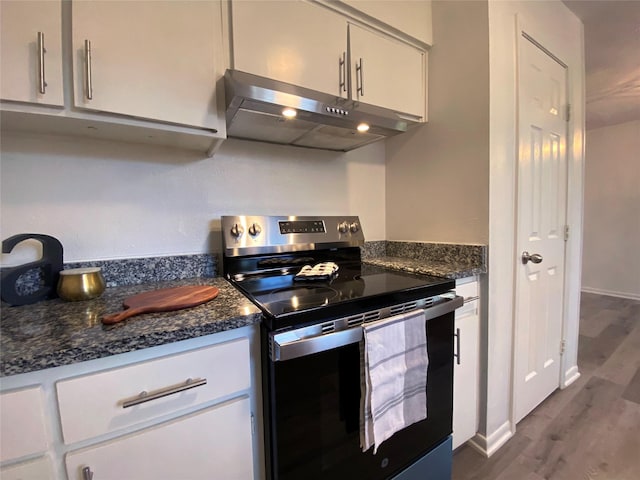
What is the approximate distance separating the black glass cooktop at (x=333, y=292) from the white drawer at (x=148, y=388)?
151mm

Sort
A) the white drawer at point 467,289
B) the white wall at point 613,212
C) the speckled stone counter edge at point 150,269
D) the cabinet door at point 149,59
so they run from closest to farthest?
the cabinet door at point 149,59
the speckled stone counter edge at point 150,269
the white drawer at point 467,289
the white wall at point 613,212

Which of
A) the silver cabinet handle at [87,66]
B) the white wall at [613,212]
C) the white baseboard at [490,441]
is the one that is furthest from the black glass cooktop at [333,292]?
the white wall at [613,212]

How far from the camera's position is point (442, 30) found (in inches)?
57.5

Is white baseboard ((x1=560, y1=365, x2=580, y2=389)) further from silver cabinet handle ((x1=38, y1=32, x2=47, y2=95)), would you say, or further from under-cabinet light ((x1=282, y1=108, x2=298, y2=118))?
silver cabinet handle ((x1=38, y1=32, x2=47, y2=95))

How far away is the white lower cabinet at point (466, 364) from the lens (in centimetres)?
126

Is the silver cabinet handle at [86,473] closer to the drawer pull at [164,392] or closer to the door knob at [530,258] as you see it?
the drawer pull at [164,392]

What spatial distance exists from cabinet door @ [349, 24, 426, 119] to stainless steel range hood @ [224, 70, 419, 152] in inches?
3.4

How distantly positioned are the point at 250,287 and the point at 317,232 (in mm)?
514

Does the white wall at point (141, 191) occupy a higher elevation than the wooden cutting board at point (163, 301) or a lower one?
higher

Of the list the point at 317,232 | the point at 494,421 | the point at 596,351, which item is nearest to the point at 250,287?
the point at 317,232

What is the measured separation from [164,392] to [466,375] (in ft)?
4.14

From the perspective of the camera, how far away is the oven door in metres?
0.77

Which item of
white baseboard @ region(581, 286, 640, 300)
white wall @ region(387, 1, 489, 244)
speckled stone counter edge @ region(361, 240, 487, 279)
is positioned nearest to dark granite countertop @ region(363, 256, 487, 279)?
speckled stone counter edge @ region(361, 240, 487, 279)

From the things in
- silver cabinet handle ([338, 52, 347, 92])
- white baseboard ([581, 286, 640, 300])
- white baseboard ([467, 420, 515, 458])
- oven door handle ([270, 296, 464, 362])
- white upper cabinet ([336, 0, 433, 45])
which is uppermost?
white upper cabinet ([336, 0, 433, 45])
